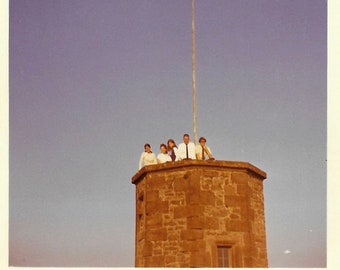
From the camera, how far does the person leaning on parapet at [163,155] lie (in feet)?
48.7

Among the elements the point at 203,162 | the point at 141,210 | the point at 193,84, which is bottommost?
the point at 141,210

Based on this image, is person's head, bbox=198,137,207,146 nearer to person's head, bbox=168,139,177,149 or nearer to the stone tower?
person's head, bbox=168,139,177,149

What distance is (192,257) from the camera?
523 inches

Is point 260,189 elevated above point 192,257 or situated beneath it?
elevated above

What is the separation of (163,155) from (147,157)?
0.39 meters

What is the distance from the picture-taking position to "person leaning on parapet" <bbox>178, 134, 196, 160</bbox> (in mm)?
14352

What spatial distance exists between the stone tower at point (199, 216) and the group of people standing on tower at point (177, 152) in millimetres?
490

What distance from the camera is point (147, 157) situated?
1489 cm

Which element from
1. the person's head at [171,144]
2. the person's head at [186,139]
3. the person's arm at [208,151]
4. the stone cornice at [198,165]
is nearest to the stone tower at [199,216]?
the stone cornice at [198,165]

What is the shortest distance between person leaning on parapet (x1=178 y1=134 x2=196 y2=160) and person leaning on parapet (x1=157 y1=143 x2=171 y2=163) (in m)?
0.49

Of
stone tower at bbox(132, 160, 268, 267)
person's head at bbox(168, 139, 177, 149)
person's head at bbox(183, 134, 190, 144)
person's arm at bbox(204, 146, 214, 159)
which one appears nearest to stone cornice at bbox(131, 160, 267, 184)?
stone tower at bbox(132, 160, 268, 267)

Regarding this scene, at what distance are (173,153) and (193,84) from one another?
1.89 m
